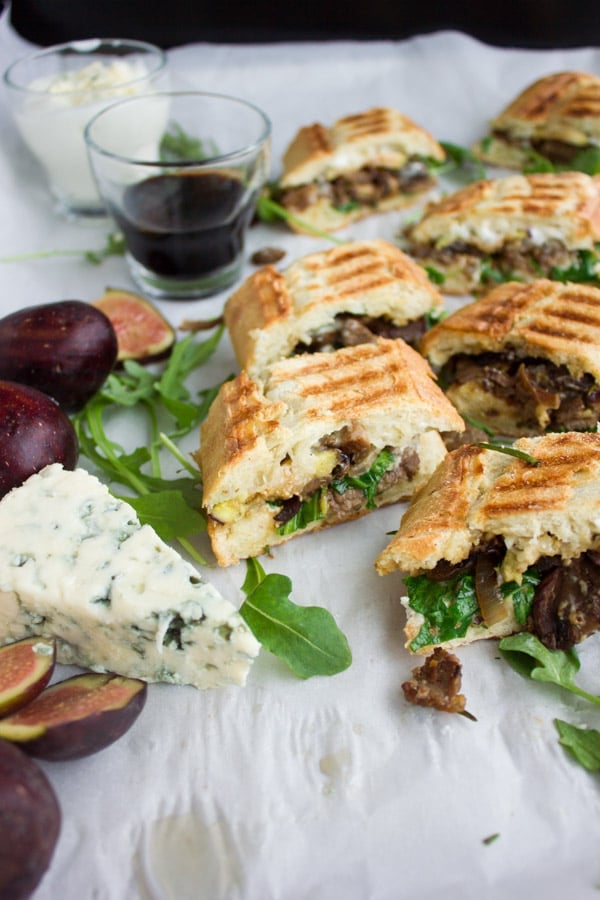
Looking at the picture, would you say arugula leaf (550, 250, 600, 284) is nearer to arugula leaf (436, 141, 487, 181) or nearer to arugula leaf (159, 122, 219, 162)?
arugula leaf (436, 141, 487, 181)

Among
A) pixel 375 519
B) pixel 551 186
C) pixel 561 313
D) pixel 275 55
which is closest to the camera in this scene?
pixel 375 519

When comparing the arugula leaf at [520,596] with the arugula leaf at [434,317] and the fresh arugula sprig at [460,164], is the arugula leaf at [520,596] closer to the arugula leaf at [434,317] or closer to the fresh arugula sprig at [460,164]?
the arugula leaf at [434,317]

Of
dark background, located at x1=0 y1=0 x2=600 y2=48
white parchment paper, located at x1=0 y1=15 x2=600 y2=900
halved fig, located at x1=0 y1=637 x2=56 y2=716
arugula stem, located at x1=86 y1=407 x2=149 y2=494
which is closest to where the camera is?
white parchment paper, located at x1=0 y1=15 x2=600 y2=900

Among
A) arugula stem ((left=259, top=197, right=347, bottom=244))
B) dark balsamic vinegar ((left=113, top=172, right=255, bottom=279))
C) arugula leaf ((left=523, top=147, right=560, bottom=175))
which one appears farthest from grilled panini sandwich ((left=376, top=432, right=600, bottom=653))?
arugula leaf ((left=523, top=147, right=560, bottom=175))

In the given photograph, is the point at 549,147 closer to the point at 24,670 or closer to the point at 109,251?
the point at 109,251

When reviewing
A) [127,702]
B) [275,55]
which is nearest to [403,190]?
[275,55]

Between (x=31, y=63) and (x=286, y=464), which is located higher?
(x=31, y=63)

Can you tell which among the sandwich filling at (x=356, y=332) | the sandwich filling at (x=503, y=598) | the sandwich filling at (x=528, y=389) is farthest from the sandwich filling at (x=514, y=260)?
the sandwich filling at (x=503, y=598)

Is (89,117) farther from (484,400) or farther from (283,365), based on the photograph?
(484,400)
